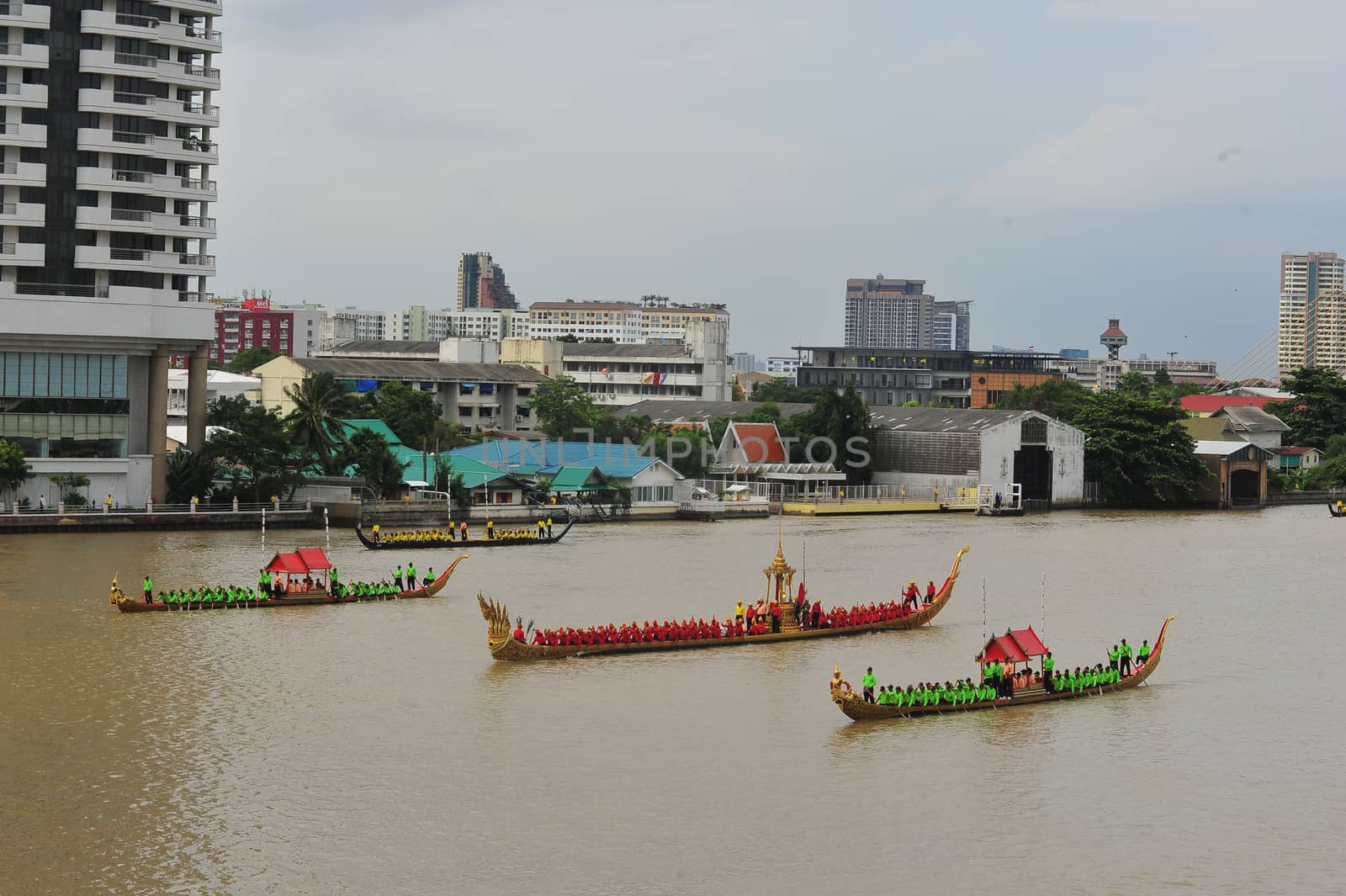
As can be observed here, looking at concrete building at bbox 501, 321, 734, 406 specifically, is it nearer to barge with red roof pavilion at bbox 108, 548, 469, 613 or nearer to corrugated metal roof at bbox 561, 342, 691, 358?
corrugated metal roof at bbox 561, 342, 691, 358

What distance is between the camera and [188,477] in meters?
63.1

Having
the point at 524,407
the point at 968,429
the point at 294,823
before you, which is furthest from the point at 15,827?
the point at 524,407

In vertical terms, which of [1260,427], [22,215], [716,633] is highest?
[22,215]

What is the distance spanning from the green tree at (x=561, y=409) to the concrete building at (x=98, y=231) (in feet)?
110

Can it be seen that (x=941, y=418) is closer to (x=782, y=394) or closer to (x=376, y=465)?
(x=376, y=465)

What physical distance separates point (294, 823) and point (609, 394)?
10604 centimetres

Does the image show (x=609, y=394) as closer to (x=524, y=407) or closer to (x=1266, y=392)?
(x=524, y=407)

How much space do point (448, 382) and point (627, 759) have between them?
80126 mm

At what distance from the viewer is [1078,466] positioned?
86812mm

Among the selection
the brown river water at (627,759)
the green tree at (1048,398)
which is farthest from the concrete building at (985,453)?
the brown river water at (627,759)

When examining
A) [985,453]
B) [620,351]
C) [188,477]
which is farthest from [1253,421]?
[188,477]

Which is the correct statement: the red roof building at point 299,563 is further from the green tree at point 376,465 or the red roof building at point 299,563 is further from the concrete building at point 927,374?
the concrete building at point 927,374

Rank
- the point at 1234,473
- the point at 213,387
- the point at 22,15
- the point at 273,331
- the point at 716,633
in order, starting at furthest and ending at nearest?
the point at 273,331 < the point at 213,387 < the point at 1234,473 < the point at 22,15 < the point at 716,633

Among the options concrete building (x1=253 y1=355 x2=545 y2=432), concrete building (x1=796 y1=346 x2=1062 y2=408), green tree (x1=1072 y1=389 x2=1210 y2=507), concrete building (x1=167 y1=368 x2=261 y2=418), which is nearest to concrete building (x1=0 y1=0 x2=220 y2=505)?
concrete building (x1=167 y1=368 x2=261 y2=418)
